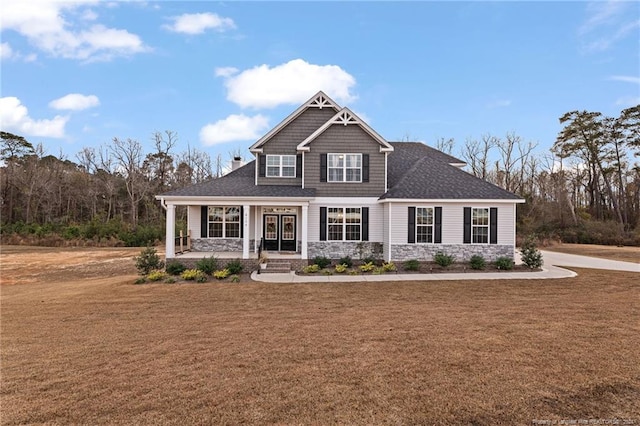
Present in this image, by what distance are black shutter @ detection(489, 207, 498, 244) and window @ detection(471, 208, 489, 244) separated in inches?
5.2

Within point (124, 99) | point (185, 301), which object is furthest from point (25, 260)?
point (185, 301)

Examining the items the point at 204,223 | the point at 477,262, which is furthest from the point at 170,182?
the point at 477,262

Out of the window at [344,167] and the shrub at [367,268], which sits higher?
the window at [344,167]

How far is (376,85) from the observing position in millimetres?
24641

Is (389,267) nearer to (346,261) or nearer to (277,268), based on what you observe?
(346,261)

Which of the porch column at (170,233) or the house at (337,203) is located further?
the house at (337,203)

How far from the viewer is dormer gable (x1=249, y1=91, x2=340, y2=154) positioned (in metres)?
17.7

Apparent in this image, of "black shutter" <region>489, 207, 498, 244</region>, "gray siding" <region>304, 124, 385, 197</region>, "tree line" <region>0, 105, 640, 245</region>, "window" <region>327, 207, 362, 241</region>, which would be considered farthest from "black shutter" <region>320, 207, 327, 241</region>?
"tree line" <region>0, 105, 640, 245</region>

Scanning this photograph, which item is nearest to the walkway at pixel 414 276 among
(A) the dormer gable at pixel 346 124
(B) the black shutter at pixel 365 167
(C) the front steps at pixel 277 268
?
(C) the front steps at pixel 277 268

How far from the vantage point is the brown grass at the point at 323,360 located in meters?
4.03

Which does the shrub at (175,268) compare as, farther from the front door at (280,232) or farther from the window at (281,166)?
the window at (281,166)

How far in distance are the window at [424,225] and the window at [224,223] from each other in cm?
884

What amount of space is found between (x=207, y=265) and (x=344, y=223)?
6.59m

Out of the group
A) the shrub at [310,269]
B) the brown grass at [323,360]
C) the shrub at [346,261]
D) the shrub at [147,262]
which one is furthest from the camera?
the shrub at [346,261]
